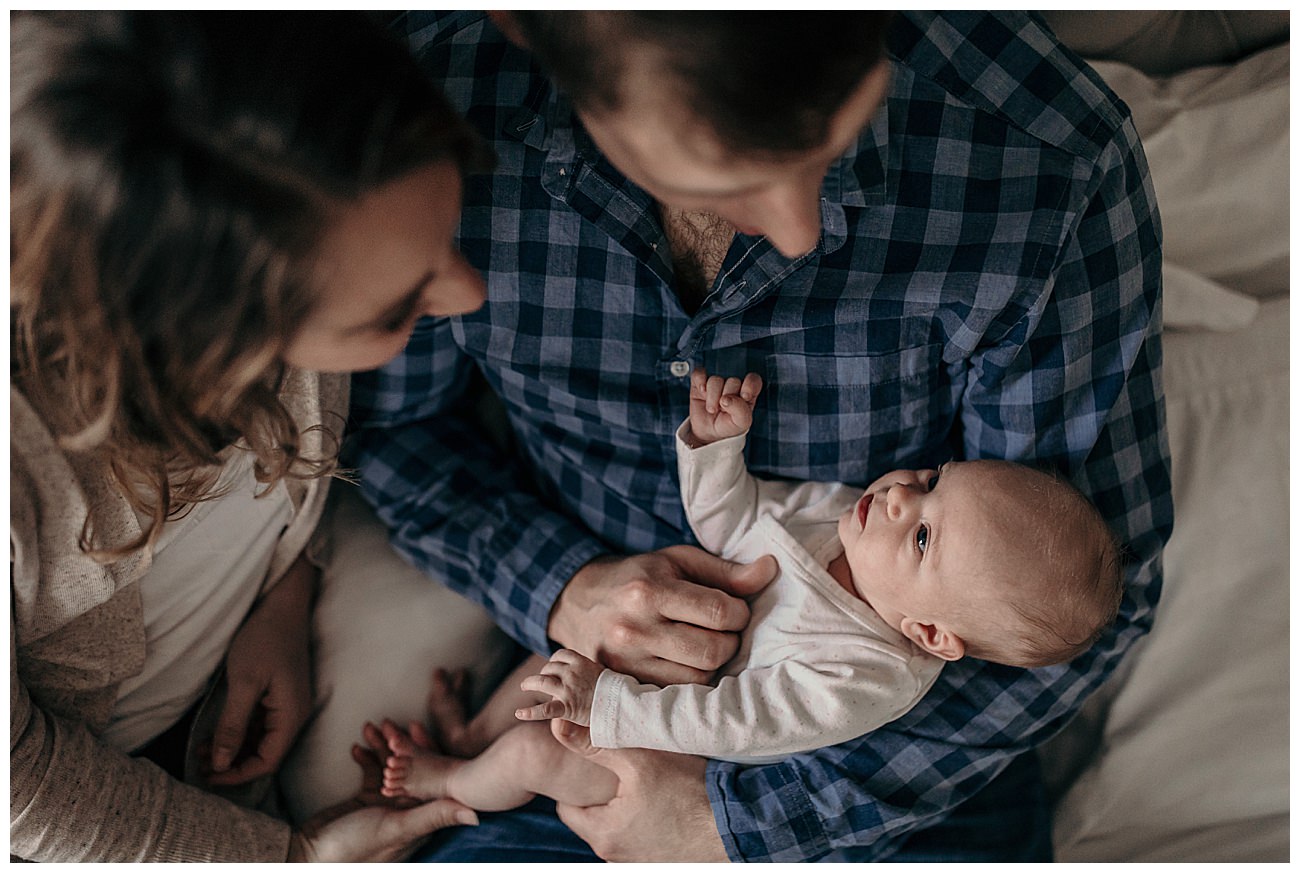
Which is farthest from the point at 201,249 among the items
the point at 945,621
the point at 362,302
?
the point at 945,621

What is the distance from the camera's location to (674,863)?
3.79ft

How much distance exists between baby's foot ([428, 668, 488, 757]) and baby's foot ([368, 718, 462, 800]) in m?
0.03

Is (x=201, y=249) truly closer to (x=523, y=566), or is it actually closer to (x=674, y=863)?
(x=523, y=566)

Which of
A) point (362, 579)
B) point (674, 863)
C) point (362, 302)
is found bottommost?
point (674, 863)

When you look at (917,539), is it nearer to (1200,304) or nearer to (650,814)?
(650,814)

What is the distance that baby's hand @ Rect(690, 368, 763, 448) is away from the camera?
41.1 inches

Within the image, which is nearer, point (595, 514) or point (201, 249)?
point (201, 249)

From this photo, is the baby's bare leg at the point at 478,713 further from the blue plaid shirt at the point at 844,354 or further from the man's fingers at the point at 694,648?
the man's fingers at the point at 694,648

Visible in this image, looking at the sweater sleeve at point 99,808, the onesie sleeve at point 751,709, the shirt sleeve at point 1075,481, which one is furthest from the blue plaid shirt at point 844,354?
the sweater sleeve at point 99,808

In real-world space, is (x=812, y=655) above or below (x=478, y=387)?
below

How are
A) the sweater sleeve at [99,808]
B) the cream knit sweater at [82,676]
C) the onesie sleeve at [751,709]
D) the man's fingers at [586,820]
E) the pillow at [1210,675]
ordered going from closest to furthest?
1. the cream knit sweater at [82,676]
2. the sweater sleeve at [99,808]
3. the onesie sleeve at [751,709]
4. the man's fingers at [586,820]
5. the pillow at [1210,675]

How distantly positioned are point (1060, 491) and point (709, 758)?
20.2 inches

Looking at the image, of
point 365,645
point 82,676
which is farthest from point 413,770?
point 82,676

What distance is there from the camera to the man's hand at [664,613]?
3.57ft
